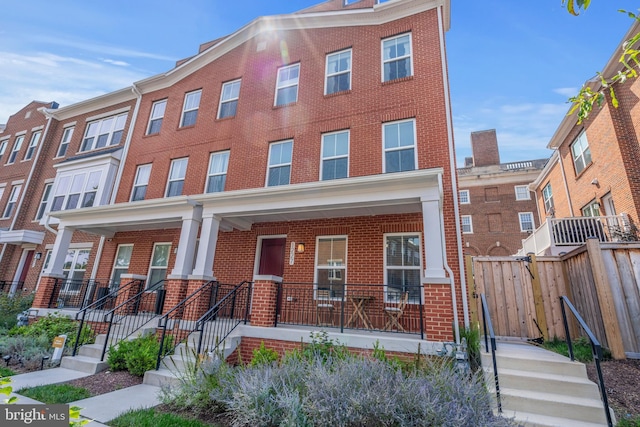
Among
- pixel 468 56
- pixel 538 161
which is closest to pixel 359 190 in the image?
pixel 468 56

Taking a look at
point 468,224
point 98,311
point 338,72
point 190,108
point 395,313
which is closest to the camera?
point 395,313

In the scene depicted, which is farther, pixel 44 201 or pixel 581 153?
pixel 44 201

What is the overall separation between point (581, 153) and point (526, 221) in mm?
9739

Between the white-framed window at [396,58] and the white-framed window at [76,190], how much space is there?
12431 millimetres

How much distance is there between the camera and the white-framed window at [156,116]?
1346 centimetres

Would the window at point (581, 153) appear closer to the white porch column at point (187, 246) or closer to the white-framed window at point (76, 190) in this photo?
the white porch column at point (187, 246)

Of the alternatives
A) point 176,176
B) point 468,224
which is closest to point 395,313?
point 176,176

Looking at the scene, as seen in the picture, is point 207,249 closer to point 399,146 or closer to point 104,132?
point 399,146

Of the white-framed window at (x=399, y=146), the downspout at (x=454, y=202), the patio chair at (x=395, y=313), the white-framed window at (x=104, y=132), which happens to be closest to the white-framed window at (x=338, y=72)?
the white-framed window at (x=399, y=146)

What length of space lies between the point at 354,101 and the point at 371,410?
862 centimetres

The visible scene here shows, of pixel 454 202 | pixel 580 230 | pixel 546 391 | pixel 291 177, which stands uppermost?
pixel 291 177

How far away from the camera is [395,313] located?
7445 millimetres

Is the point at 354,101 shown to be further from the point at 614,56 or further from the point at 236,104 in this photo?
the point at 614,56

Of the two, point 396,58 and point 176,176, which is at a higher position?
point 396,58
